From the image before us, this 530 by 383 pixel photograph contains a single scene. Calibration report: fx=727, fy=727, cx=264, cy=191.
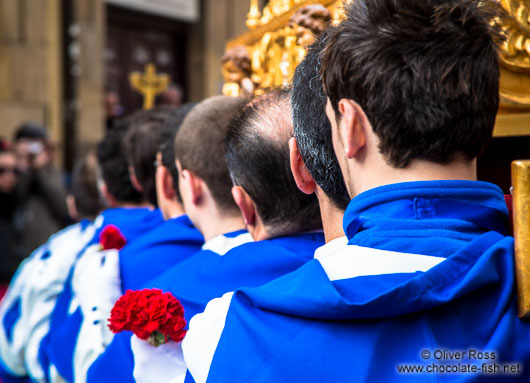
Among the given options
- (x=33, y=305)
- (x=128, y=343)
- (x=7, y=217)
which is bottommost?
(x=7, y=217)

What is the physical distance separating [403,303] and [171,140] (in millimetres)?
1320

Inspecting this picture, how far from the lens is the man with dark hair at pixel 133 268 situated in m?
1.92

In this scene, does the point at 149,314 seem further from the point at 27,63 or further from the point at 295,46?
the point at 27,63

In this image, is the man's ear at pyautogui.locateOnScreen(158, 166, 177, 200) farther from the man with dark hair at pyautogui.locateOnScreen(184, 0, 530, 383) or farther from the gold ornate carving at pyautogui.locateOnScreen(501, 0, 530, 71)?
the man with dark hair at pyautogui.locateOnScreen(184, 0, 530, 383)

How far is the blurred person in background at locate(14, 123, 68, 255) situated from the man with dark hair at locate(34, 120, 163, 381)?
217cm

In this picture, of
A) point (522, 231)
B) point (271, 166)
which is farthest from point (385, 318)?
point (271, 166)

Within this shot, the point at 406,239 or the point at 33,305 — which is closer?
the point at 406,239

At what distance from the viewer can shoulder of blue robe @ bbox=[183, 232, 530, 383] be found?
82 cm

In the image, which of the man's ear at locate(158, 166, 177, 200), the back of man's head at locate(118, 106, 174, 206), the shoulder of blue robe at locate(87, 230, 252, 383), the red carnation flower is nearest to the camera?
the shoulder of blue robe at locate(87, 230, 252, 383)

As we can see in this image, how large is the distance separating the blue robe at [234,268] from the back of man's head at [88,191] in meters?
1.68

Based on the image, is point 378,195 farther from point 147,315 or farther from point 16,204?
point 16,204

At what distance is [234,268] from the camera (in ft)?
4.66

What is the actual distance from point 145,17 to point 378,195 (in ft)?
26.2

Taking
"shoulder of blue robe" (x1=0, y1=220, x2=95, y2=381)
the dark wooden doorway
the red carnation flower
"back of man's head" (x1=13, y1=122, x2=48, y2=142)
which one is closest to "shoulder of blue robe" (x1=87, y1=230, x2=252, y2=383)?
the red carnation flower
